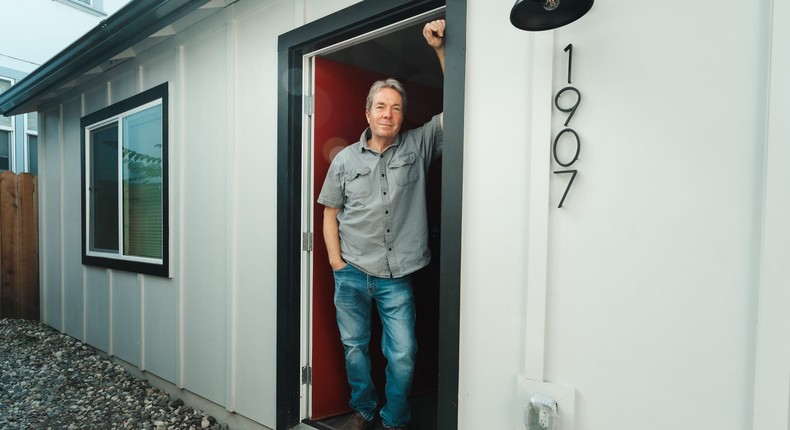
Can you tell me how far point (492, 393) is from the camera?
5.56 feet

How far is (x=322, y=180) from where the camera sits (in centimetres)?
268

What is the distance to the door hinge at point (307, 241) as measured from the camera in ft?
8.58

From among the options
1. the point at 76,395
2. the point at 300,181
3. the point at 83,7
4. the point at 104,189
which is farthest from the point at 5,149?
the point at 300,181

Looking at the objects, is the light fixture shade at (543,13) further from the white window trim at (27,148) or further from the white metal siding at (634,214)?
the white window trim at (27,148)

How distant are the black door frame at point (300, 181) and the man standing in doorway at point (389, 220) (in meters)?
0.30

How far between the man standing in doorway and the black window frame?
5.80 feet

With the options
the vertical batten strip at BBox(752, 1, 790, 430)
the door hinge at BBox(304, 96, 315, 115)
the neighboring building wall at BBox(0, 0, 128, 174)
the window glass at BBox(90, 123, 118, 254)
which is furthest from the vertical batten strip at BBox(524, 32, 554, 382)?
the neighboring building wall at BBox(0, 0, 128, 174)

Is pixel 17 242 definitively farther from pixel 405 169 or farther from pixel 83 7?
pixel 405 169

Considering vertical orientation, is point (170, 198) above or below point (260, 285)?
above

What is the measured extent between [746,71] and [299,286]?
2.23 m

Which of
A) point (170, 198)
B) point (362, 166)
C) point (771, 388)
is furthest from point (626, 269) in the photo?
point (170, 198)

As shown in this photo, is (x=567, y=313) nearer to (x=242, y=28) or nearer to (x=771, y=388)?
(x=771, y=388)

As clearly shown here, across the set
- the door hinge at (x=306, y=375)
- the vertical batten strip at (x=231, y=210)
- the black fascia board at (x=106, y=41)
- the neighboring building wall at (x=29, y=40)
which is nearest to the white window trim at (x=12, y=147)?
the neighboring building wall at (x=29, y=40)

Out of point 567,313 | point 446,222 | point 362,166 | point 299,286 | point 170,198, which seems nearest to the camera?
point 567,313
